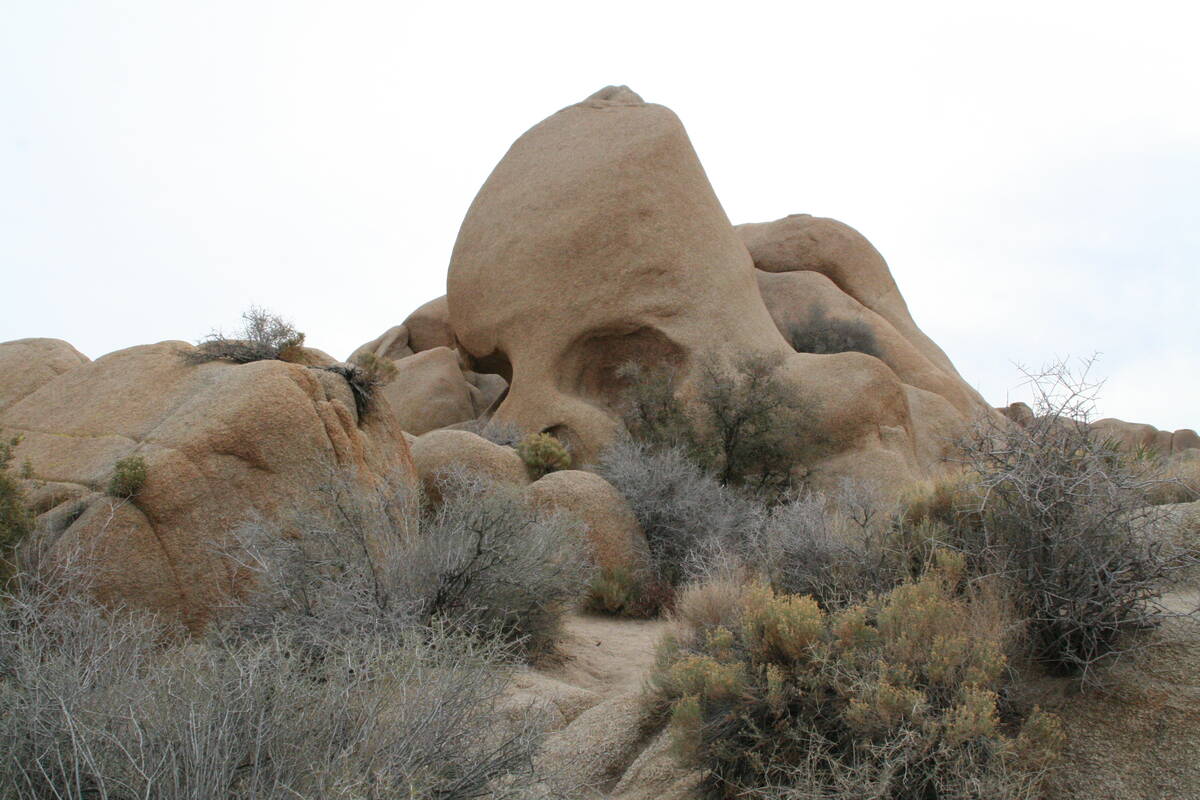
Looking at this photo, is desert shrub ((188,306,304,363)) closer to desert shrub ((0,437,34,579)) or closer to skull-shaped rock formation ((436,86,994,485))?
desert shrub ((0,437,34,579))

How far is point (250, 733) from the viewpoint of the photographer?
10.5 feet

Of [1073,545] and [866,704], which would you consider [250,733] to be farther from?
[1073,545]

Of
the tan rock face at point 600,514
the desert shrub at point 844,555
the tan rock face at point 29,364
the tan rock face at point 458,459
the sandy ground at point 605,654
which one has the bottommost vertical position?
the sandy ground at point 605,654

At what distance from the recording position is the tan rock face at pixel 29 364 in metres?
9.19

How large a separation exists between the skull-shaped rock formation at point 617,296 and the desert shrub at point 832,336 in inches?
60.9

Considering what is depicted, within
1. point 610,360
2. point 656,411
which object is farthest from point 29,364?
point 610,360

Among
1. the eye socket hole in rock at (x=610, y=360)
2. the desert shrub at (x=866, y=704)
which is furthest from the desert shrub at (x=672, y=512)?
the desert shrub at (x=866, y=704)

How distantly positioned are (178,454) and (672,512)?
5.65 metres

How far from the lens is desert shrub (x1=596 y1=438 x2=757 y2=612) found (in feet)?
33.1

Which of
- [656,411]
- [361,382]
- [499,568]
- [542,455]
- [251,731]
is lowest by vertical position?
[499,568]

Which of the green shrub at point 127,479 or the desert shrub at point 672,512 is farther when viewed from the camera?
the desert shrub at point 672,512

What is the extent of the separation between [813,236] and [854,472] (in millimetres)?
10768

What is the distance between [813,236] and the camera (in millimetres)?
22562

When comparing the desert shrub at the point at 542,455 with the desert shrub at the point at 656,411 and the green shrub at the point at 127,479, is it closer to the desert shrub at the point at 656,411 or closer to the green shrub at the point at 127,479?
the desert shrub at the point at 656,411
